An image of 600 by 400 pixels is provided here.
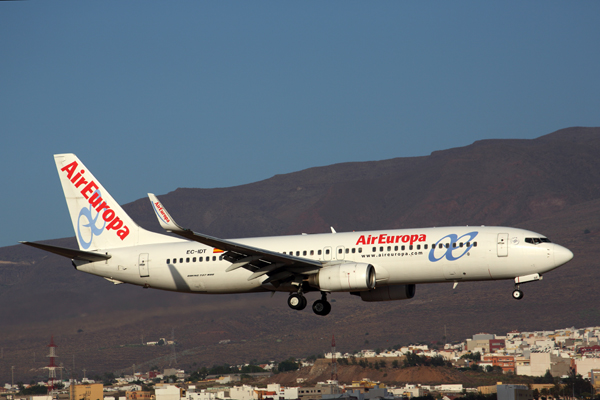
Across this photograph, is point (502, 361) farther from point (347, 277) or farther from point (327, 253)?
point (347, 277)

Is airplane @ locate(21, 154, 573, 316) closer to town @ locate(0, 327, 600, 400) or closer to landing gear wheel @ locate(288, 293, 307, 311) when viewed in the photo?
landing gear wheel @ locate(288, 293, 307, 311)

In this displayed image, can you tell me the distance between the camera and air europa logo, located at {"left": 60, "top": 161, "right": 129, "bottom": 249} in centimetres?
5225

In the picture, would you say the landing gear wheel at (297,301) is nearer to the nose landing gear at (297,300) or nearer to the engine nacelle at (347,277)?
the nose landing gear at (297,300)

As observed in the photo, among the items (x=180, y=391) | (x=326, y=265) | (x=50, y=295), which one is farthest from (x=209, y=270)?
(x=50, y=295)

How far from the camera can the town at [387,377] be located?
11588 cm

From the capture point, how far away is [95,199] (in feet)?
175

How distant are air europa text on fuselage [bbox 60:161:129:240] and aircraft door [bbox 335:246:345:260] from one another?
14.6 m

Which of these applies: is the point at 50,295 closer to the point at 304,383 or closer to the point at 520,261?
the point at 304,383

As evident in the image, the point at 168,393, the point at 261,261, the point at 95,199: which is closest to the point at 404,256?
the point at 261,261

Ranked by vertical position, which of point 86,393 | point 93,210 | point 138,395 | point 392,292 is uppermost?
point 93,210

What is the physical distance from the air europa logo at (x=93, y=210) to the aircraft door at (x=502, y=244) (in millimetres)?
23520

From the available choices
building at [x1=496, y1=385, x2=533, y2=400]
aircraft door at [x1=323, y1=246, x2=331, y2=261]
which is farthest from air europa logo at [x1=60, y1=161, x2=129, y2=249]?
building at [x1=496, y1=385, x2=533, y2=400]

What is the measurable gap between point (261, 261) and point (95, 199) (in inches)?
567

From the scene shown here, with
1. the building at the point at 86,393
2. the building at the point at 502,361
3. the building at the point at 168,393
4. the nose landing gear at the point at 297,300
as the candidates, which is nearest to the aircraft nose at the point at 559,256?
the nose landing gear at the point at 297,300
